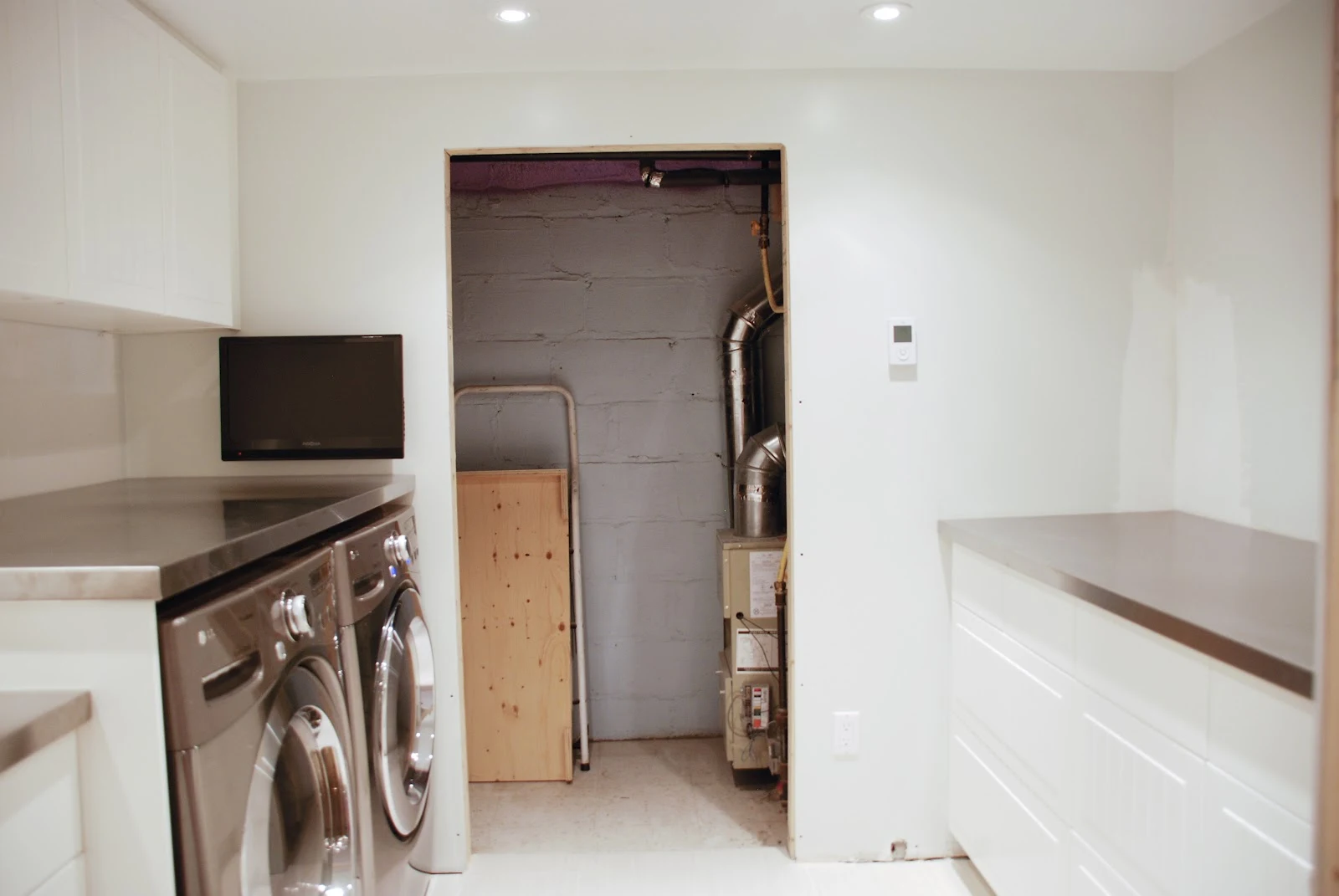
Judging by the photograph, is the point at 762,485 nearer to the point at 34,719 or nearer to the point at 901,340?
the point at 901,340

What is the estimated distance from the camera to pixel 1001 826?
1.93 metres

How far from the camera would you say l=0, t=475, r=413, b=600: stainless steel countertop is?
3.38 ft

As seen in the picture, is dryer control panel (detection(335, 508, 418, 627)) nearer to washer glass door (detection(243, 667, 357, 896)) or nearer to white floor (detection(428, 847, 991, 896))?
washer glass door (detection(243, 667, 357, 896))

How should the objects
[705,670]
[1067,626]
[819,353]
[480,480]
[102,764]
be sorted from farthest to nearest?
[705,670] < [480,480] < [819,353] < [1067,626] < [102,764]

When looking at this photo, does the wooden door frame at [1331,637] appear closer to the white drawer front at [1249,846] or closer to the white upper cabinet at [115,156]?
the white drawer front at [1249,846]

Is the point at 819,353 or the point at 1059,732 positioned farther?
the point at 819,353

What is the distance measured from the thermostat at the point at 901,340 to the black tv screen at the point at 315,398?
1.24 meters

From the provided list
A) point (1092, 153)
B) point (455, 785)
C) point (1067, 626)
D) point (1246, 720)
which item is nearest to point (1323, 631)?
point (1246, 720)

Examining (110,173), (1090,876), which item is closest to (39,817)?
(110,173)

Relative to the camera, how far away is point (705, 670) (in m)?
3.20

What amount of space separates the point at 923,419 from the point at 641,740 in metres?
1.69

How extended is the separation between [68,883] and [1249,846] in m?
1.50

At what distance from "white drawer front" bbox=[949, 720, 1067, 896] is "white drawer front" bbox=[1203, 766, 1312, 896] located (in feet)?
1.52

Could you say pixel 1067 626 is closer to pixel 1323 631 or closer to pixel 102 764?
pixel 1323 631
